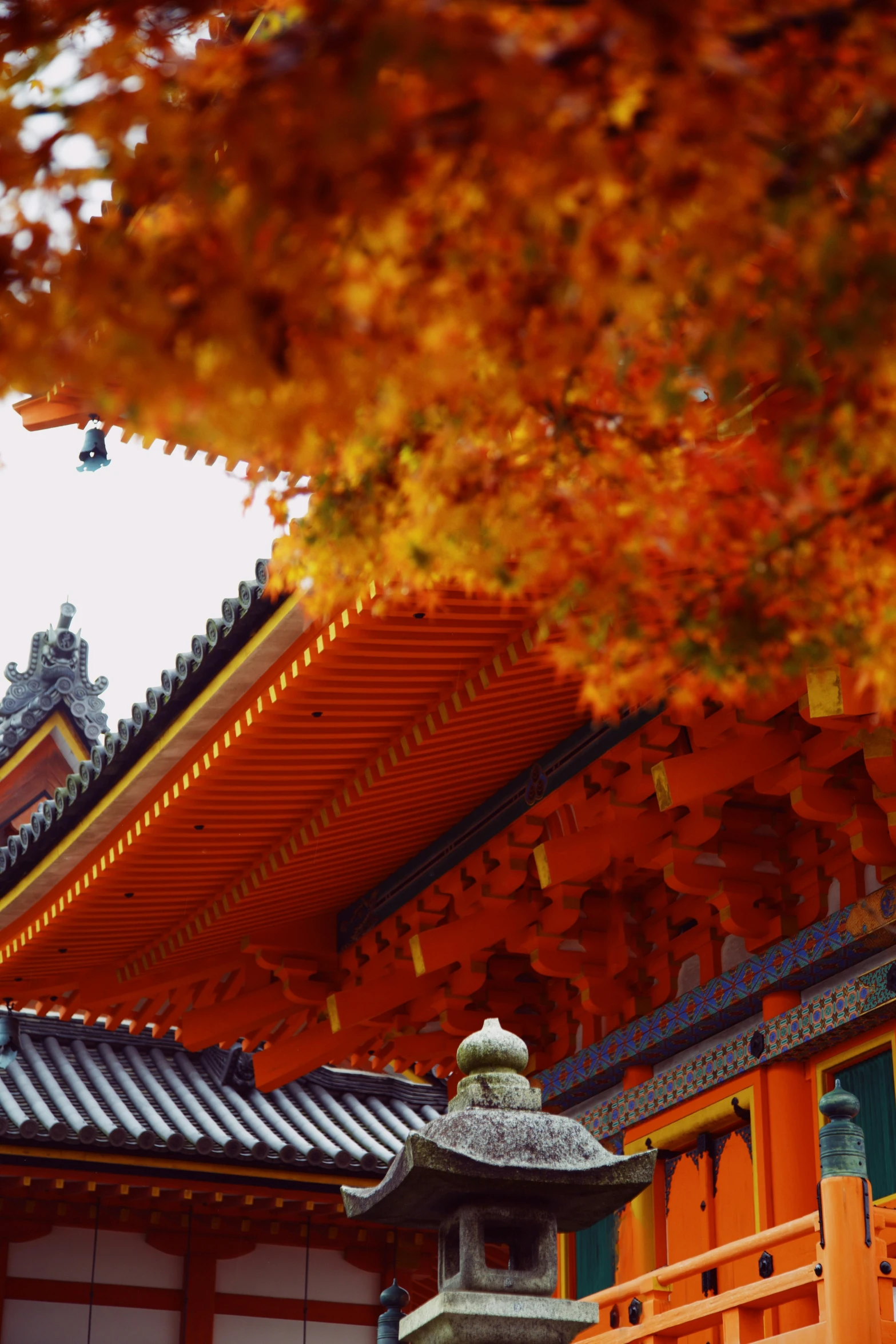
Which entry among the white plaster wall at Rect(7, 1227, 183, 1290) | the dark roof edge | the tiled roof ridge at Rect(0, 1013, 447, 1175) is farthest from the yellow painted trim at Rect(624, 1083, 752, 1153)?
the white plaster wall at Rect(7, 1227, 183, 1290)

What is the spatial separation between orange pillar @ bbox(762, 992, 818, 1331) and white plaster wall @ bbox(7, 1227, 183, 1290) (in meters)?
7.56

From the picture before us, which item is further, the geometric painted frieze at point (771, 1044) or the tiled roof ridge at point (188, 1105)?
the tiled roof ridge at point (188, 1105)

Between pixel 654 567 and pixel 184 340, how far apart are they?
2.79 ft

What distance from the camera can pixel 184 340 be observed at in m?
2.09

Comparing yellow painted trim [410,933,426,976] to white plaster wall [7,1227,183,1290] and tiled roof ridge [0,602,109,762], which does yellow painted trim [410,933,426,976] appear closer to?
white plaster wall [7,1227,183,1290]

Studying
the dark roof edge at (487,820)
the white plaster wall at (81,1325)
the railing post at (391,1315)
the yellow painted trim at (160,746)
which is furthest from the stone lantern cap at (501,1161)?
the white plaster wall at (81,1325)

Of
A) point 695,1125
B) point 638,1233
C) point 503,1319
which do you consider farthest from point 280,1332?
point 503,1319

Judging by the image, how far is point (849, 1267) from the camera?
19.5 feet

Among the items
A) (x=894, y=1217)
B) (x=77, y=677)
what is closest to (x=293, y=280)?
(x=894, y=1217)

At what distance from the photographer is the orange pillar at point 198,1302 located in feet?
45.7

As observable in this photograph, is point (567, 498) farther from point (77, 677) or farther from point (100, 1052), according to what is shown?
point (77, 677)

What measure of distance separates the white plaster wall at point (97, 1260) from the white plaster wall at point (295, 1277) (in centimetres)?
50

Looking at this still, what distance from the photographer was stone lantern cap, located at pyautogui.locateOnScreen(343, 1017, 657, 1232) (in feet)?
19.2

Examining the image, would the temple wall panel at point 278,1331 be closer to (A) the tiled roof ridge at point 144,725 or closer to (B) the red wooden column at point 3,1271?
(B) the red wooden column at point 3,1271
